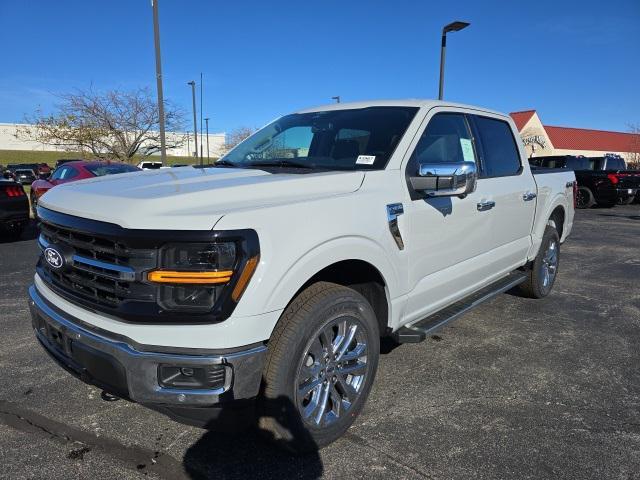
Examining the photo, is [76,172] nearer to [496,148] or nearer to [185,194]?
[496,148]

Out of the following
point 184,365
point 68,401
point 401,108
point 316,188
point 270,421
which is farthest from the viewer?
point 401,108

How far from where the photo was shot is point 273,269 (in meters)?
2.17

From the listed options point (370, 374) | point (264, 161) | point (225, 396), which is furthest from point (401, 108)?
point (225, 396)

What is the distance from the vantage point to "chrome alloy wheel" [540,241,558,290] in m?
5.52

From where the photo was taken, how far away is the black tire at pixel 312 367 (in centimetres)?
228

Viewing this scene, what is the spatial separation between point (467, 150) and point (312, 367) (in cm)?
224

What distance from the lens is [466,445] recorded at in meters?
2.71

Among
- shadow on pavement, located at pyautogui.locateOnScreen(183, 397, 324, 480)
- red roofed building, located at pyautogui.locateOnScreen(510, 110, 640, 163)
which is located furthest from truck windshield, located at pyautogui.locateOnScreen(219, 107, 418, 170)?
red roofed building, located at pyautogui.locateOnScreen(510, 110, 640, 163)

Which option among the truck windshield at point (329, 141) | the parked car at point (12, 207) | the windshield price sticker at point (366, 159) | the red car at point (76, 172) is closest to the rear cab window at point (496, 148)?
the truck windshield at point (329, 141)

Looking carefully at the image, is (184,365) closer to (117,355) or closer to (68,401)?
(117,355)

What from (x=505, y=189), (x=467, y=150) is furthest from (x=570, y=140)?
(x=467, y=150)

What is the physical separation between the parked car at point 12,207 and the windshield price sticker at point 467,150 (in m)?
8.21

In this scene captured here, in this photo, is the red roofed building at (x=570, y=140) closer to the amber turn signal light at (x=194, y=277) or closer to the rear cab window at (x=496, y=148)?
the rear cab window at (x=496, y=148)

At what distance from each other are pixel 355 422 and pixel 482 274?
1761mm
